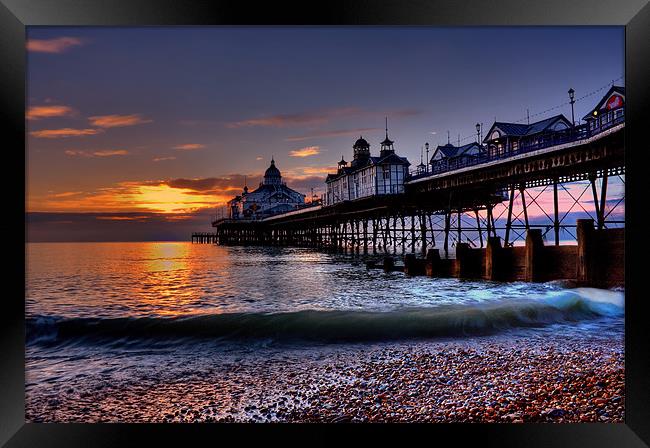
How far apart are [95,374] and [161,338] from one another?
3372 mm

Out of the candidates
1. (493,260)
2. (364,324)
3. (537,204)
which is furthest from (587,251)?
(537,204)

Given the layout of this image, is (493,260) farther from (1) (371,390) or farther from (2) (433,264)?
(1) (371,390)

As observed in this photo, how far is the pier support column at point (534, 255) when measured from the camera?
44.0 feet

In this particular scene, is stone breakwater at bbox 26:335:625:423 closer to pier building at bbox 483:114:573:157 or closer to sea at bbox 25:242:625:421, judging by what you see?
sea at bbox 25:242:625:421

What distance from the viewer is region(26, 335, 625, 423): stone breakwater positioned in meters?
5.33

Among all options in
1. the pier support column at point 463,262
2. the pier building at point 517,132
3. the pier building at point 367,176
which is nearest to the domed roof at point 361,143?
the pier building at point 367,176

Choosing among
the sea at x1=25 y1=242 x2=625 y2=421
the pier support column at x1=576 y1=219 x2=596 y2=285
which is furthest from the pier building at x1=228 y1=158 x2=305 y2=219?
Result: the pier support column at x1=576 y1=219 x2=596 y2=285

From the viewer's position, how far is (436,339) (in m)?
9.62

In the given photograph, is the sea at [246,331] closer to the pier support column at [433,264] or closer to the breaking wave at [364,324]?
the breaking wave at [364,324]

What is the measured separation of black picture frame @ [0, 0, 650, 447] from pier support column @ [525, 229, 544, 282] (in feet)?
30.0

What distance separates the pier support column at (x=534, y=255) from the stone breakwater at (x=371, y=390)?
17.4ft
